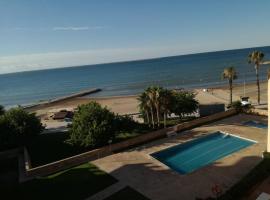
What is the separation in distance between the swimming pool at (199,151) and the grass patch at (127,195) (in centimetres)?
545

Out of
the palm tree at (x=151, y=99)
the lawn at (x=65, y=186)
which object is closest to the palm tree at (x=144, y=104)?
the palm tree at (x=151, y=99)

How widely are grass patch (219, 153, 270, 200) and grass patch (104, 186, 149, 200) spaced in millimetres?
5922

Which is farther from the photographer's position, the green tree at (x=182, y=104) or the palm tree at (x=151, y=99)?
the green tree at (x=182, y=104)

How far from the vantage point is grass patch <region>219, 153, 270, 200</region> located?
16.6m

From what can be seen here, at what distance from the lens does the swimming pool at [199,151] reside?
82.1ft

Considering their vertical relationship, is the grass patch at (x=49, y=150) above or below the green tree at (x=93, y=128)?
below

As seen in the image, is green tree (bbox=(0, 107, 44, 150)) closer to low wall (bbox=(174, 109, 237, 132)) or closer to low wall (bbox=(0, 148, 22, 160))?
low wall (bbox=(0, 148, 22, 160))

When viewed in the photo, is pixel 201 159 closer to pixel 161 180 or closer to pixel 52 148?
pixel 161 180

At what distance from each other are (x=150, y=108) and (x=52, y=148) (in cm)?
1348

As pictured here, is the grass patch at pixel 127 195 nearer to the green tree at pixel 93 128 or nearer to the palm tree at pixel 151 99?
the green tree at pixel 93 128

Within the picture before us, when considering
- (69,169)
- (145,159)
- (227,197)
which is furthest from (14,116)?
(227,197)

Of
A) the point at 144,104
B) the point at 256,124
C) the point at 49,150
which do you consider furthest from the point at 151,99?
the point at 256,124

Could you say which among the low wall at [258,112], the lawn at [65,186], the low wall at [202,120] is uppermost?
the low wall at [258,112]

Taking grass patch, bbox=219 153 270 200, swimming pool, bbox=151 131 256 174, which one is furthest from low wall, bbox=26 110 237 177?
grass patch, bbox=219 153 270 200
